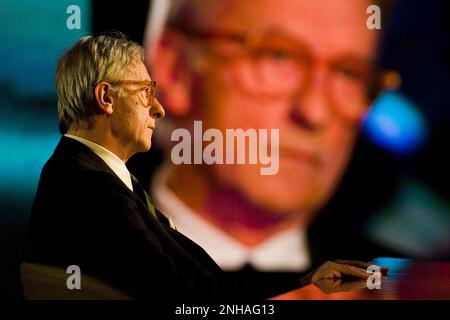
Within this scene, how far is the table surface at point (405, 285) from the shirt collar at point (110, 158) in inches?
40.3

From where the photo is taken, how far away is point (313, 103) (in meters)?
3.34

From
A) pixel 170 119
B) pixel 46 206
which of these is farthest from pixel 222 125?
pixel 46 206

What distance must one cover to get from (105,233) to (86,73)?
561 millimetres

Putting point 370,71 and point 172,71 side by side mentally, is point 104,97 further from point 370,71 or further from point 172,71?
point 370,71

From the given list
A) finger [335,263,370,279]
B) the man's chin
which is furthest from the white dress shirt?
finger [335,263,370,279]

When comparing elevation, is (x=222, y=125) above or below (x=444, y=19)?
below

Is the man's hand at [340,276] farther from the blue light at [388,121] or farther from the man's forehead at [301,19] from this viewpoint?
the man's forehead at [301,19]

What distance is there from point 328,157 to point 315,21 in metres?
0.60

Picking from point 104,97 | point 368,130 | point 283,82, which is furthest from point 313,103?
point 104,97

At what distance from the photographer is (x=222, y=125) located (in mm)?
3324

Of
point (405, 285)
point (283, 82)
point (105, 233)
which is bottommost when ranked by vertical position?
point (405, 285)

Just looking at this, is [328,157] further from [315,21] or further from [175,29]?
[175,29]
